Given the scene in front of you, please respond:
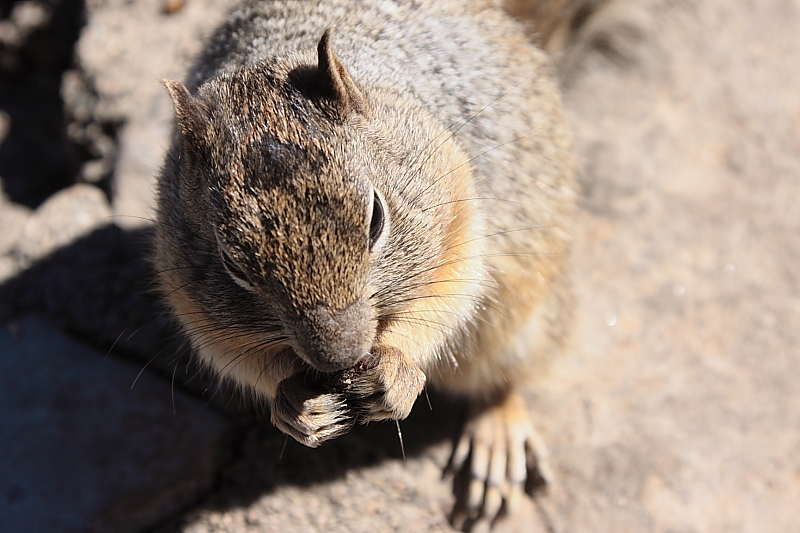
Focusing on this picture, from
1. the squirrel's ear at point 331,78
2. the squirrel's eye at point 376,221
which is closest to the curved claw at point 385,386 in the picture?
the squirrel's eye at point 376,221

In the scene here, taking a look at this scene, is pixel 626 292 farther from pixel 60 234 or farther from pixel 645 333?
pixel 60 234

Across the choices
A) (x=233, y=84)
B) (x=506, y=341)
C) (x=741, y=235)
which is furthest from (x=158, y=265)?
(x=741, y=235)

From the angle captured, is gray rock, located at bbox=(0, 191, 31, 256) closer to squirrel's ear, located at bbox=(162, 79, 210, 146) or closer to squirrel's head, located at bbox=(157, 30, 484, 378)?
squirrel's head, located at bbox=(157, 30, 484, 378)

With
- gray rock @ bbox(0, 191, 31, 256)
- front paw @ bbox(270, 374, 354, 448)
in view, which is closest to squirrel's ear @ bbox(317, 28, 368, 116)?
front paw @ bbox(270, 374, 354, 448)

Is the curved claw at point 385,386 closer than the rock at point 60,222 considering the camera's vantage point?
Yes

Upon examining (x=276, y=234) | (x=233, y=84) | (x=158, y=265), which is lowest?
(x=158, y=265)

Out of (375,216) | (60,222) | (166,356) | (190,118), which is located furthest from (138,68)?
(375,216)

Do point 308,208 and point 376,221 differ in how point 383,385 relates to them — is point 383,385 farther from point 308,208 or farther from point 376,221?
point 308,208

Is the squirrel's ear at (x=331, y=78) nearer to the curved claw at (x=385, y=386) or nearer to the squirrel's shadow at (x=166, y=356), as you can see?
the curved claw at (x=385, y=386)
